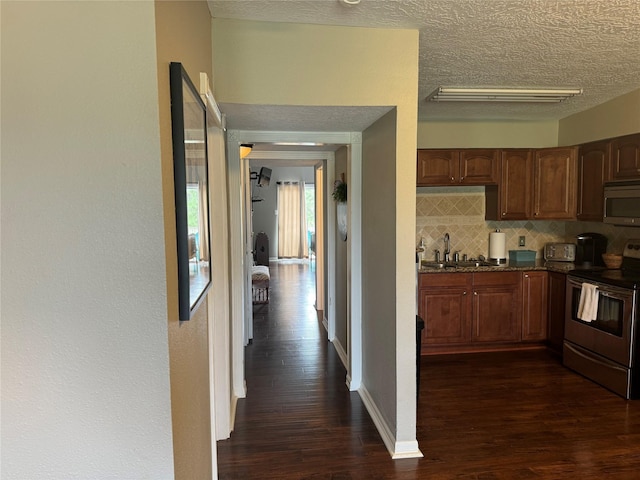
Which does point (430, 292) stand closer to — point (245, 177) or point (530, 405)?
point (530, 405)

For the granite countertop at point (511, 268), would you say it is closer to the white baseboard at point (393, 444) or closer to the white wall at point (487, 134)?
the white wall at point (487, 134)

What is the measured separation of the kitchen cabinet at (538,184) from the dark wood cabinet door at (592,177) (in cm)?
8

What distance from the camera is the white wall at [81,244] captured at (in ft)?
3.59

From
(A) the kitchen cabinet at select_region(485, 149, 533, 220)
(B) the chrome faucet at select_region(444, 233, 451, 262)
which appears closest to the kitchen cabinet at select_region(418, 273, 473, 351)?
(B) the chrome faucet at select_region(444, 233, 451, 262)

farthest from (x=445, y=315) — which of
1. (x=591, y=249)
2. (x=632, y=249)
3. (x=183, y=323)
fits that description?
(x=183, y=323)

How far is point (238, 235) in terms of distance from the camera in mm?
3428

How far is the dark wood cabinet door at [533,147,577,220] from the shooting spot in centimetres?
447

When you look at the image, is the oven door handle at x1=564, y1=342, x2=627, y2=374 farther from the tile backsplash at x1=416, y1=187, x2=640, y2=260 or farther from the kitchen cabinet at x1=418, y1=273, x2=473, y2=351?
the tile backsplash at x1=416, y1=187, x2=640, y2=260

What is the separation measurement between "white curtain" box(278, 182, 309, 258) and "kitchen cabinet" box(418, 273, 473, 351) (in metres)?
7.13

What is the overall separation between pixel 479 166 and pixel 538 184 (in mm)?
662

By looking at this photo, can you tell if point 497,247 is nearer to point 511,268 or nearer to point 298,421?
point 511,268

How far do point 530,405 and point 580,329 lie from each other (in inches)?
40.9

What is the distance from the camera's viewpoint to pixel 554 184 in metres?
4.51

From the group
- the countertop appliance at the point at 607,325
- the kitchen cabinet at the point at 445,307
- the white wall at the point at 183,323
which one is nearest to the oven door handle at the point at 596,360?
the countertop appliance at the point at 607,325
